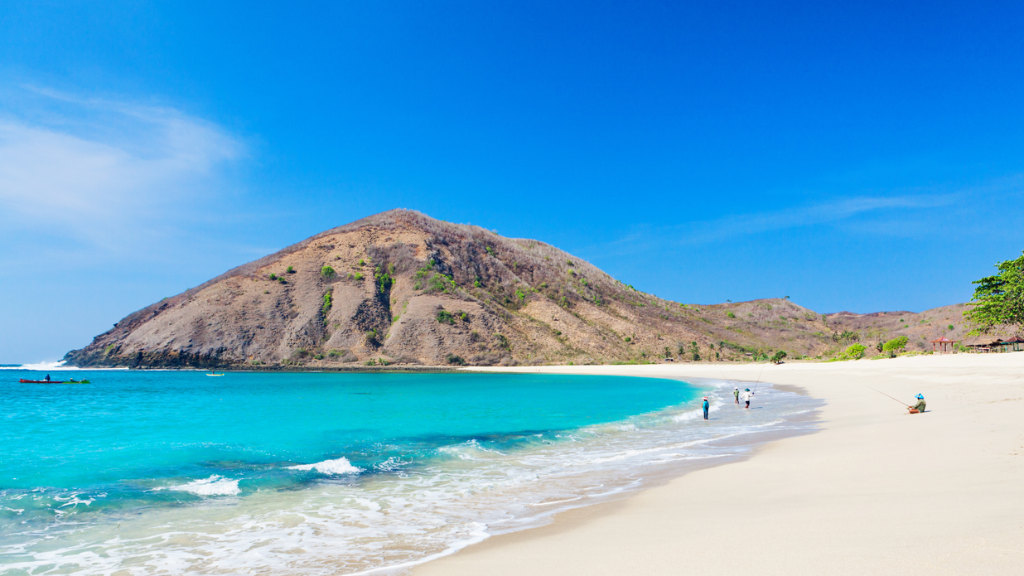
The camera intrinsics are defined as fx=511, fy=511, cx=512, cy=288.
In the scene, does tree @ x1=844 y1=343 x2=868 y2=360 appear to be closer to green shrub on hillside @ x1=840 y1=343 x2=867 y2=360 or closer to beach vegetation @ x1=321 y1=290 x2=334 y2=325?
green shrub on hillside @ x1=840 y1=343 x2=867 y2=360

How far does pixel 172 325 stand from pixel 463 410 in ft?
325

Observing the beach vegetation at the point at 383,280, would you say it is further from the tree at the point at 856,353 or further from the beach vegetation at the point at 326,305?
the tree at the point at 856,353

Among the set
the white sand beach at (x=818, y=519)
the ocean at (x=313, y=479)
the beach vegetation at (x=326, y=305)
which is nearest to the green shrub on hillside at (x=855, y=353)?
the ocean at (x=313, y=479)

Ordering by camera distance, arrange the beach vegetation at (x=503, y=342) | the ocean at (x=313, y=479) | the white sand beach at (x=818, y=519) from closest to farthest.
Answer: the white sand beach at (x=818, y=519), the ocean at (x=313, y=479), the beach vegetation at (x=503, y=342)

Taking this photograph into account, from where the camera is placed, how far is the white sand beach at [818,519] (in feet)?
A: 16.8

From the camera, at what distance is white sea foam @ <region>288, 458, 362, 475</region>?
566 inches

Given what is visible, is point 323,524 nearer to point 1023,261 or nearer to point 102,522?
→ point 102,522

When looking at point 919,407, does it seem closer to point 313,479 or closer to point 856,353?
point 313,479

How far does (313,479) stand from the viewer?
13.4 meters

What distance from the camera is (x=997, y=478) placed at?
771 centimetres

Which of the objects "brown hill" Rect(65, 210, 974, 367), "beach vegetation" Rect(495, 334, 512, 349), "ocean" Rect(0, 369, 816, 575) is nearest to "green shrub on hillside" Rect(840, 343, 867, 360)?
"brown hill" Rect(65, 210, 974, 367)

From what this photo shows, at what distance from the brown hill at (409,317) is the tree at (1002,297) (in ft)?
204

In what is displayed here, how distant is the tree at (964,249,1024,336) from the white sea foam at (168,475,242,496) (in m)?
65.0

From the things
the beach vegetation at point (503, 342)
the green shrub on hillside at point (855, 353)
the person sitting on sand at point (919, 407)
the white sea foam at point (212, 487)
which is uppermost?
the beach vegetation at point (503, 342)
